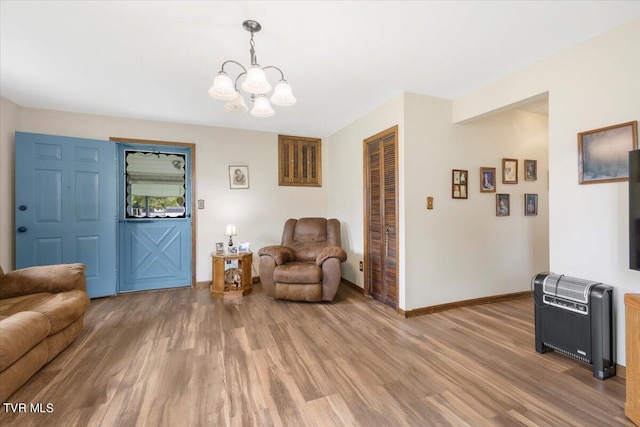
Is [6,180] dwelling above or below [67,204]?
above

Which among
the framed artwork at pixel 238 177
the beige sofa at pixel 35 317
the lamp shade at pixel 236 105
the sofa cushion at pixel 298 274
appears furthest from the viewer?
the framed artwork at pixel 238 177

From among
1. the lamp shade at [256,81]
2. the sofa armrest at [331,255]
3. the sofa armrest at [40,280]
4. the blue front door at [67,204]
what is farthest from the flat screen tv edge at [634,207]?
the blue front door at [67,204]

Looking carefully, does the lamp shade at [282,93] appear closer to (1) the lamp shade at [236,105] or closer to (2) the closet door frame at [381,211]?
(1) the lamp shade at [236,105]

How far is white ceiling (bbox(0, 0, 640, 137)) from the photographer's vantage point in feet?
5.74

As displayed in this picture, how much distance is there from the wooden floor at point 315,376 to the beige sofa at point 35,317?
0.42 ft

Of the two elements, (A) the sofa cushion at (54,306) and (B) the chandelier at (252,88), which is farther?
(A) the sofa cushion at (54,306)

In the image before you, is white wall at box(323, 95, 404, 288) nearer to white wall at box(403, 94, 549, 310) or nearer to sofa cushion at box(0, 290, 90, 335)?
white wall at box(403, 94, 549, 310)

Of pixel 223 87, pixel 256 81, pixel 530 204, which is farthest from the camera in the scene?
pixel 530 204

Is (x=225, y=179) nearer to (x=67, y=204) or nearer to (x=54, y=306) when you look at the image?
(x=67, y=204)

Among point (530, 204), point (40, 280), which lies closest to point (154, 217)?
point (40, 280)

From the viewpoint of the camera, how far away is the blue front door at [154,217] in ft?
12.8

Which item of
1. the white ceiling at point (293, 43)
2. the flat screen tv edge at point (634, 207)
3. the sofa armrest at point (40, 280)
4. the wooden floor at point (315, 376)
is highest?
the white ceiling at point (293, 43)

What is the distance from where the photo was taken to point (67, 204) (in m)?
3.44

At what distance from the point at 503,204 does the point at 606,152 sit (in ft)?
5.03
